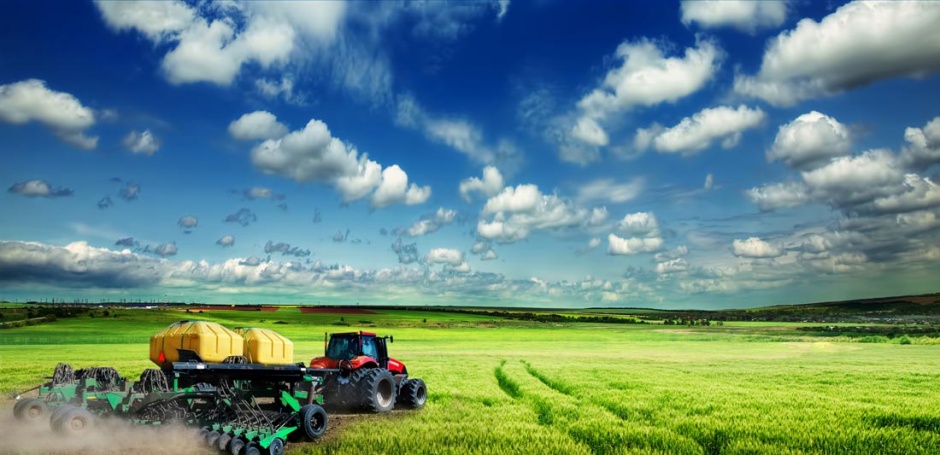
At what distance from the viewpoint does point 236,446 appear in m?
13.6

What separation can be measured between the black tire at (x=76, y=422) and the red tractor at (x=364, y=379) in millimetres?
6591

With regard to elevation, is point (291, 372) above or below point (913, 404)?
above

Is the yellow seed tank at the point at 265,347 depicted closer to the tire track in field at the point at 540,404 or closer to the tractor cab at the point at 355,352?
the tractor cab at the point at 355,352

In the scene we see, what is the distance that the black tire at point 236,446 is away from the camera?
1350 cm

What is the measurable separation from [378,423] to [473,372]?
19588 millimetres

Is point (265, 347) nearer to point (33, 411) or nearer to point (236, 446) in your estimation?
point (33, 411)

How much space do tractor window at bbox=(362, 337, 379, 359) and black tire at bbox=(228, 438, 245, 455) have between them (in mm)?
8269

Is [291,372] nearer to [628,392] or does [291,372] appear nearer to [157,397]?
[157,397]

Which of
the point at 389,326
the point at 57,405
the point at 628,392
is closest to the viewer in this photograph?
the point at 57,405

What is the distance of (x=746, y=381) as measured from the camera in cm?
3222

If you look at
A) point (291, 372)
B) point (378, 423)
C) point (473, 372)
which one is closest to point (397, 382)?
point (378, 423)

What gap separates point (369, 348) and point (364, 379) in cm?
265

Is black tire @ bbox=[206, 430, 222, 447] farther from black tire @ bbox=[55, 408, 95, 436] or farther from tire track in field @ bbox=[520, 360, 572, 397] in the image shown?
tire track in field @ bbox=[520, 360, 572, 397]

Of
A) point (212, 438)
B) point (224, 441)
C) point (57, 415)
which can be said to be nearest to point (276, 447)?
point (224, 441)
